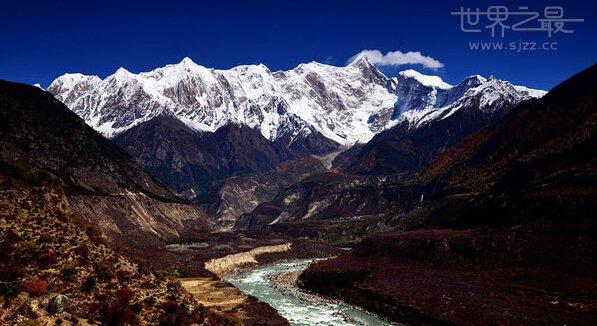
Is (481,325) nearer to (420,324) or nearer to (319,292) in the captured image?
(420,324)

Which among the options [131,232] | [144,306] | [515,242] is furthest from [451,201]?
[144,306]

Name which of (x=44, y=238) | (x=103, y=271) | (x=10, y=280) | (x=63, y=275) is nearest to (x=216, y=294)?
(x=103, y=271)

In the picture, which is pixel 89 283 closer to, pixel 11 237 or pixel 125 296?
pixel 125 296

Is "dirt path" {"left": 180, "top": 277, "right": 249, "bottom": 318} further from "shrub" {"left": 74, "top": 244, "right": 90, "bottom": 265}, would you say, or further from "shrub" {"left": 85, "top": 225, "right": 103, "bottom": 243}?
"shrub" {"left": 74, "top": 244, "right": 90, "bottom": 265}

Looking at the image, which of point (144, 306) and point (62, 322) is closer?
point (62, 322)

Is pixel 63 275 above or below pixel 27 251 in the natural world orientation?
below

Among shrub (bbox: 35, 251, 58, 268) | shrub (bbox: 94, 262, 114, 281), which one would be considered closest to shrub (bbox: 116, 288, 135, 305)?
shrub (bbox: 94, 262, 114, 281)
